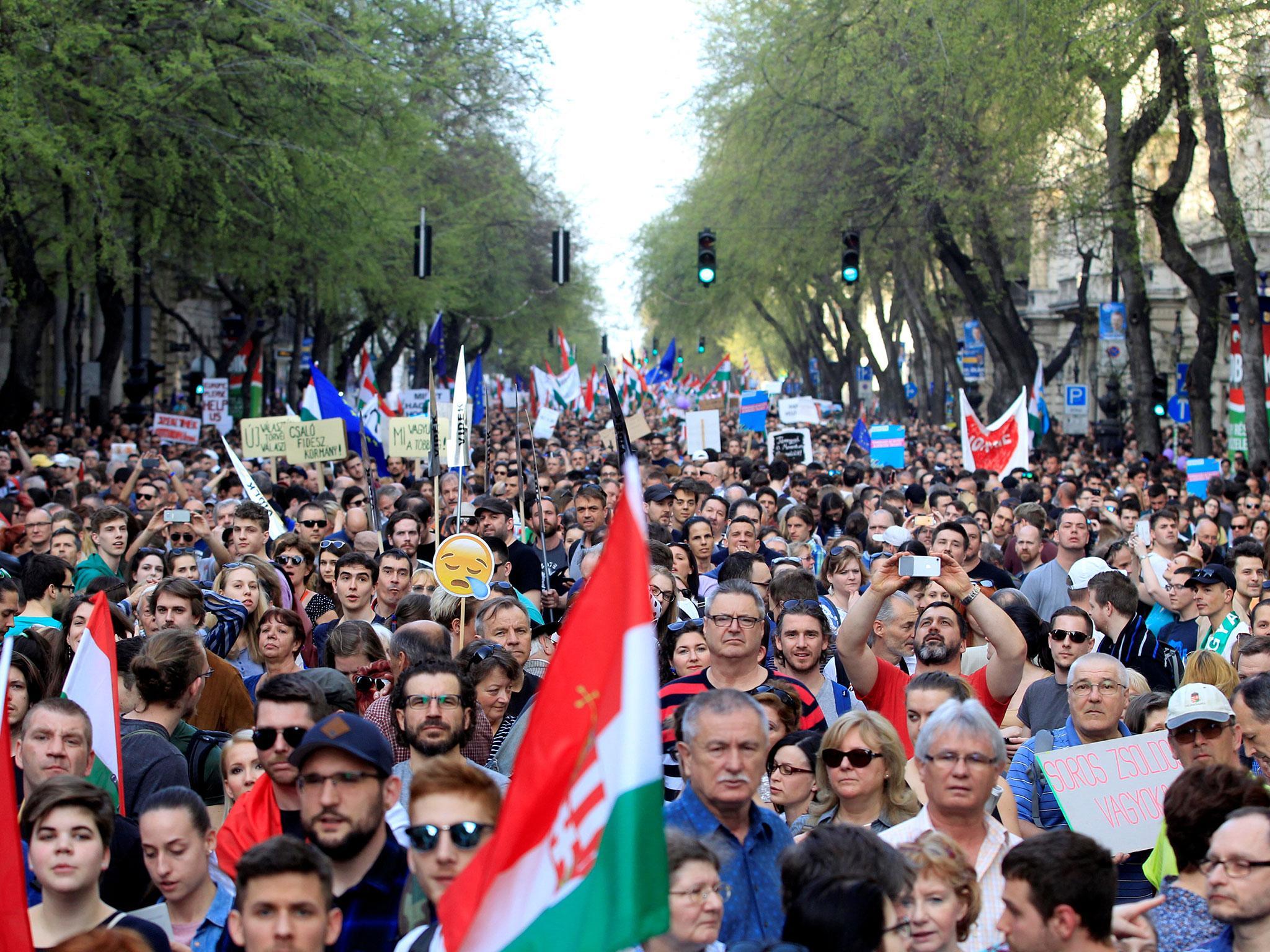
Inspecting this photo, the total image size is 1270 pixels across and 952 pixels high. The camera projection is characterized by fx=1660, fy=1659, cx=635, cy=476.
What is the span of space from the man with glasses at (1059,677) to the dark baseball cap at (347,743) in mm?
3310

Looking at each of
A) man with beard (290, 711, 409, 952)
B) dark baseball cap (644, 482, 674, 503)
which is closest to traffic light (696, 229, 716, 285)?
dark baseball cap (644, 482, 674, 503)

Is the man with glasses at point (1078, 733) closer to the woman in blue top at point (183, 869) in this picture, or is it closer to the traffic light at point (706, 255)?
the woman in blue top at point (183, 869)

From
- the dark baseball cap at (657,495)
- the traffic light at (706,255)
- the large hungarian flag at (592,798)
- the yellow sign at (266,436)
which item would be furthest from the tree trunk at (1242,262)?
the large hungarian flag at (592,798)

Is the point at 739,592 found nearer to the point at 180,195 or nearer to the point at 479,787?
the point at 479,787

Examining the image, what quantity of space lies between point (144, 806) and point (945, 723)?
2.27 metres

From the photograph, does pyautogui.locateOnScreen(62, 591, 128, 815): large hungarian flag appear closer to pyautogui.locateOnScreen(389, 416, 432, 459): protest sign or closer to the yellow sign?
the yellow sign

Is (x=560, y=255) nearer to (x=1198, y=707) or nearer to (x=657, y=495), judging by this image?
(x=657, y=495)

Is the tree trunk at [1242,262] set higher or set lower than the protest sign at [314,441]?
higher

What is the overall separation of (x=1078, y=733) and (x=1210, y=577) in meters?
→ 2.80

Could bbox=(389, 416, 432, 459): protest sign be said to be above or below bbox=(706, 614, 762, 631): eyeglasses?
above

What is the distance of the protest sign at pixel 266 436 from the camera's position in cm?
1548

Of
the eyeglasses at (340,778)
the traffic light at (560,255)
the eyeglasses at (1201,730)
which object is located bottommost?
the eyeglasses at (1201,730)

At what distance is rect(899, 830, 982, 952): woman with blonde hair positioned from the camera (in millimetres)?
3982

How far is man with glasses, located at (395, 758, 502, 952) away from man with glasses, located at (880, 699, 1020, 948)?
1255mm
